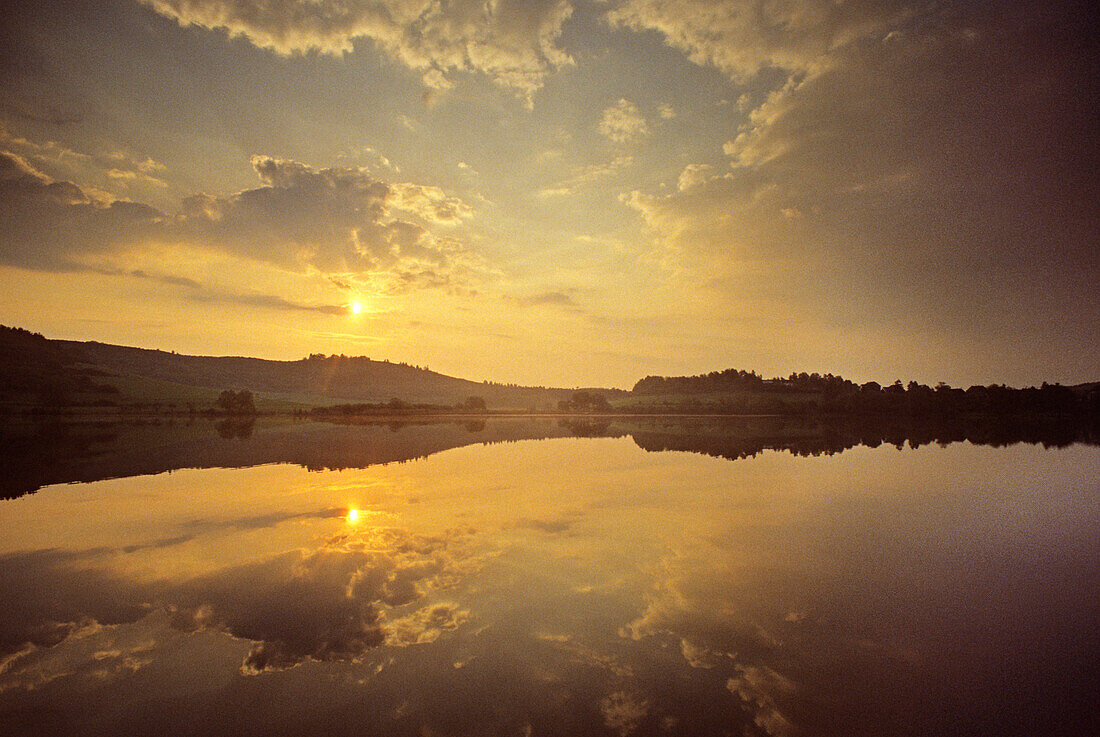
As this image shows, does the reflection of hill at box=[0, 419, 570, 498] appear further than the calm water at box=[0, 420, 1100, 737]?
Yes

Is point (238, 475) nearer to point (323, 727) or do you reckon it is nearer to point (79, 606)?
point (79, 606)

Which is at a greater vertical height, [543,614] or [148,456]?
[543,614]

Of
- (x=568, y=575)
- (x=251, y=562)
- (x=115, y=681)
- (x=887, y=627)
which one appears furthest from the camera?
(x=251, y=562)

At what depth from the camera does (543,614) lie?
955cm

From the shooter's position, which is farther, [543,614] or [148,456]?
[148,456]

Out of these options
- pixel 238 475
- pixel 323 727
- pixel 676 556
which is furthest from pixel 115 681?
pixel 238 475

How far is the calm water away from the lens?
21.6ft

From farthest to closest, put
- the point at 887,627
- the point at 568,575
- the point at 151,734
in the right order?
the point at 568,575, the point at 887,627, the point at 151,734

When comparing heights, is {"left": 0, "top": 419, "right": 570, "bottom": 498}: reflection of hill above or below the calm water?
below

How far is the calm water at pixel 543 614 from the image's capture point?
6586 mm

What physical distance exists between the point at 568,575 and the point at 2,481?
28.7m

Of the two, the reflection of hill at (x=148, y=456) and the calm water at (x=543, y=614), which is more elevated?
the calm water at (x=543, y=614)

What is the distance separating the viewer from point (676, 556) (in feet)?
43.8

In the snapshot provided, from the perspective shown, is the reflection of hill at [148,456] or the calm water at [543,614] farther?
the reflection of hill at [148,456]
